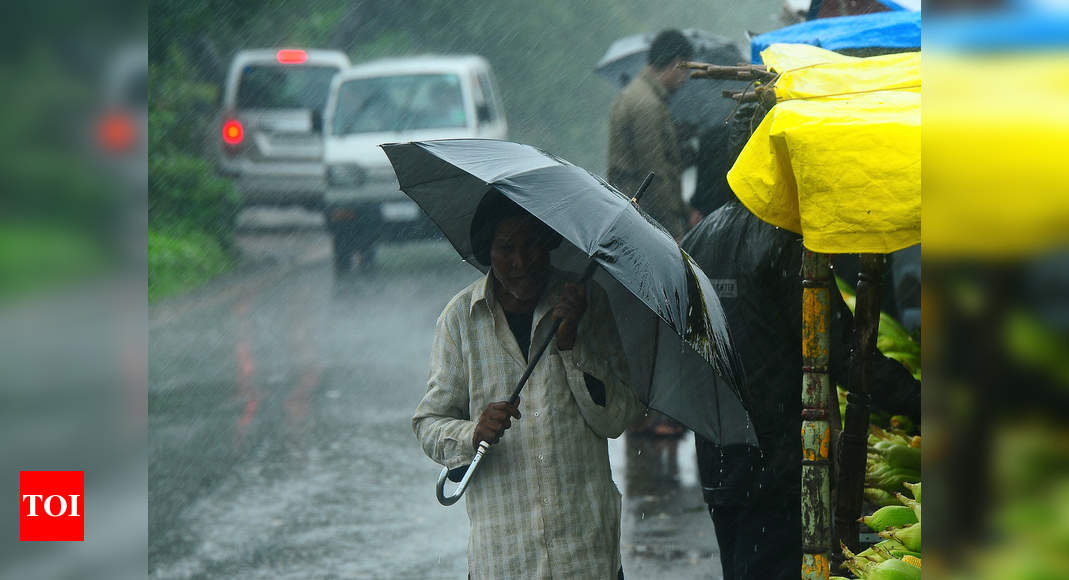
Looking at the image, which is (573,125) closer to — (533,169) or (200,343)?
(200,343)

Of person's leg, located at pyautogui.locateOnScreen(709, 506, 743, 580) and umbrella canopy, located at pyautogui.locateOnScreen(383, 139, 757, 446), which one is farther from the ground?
umbrella canopy, located at pyautogui.locateOnScreen(383, 139, 757, 446)

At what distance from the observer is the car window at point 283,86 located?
16.7 metres

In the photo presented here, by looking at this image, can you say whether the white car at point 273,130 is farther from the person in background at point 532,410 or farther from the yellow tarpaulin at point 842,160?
the yellow tarpaulin at point 842,160

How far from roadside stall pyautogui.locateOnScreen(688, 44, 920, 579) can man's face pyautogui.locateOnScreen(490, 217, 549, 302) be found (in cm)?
56

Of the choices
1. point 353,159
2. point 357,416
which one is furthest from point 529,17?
point 357,416

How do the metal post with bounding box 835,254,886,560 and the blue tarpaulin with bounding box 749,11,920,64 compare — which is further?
the blue tarpaulin with bounding box 749,11,920,64

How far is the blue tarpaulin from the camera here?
4301 mm

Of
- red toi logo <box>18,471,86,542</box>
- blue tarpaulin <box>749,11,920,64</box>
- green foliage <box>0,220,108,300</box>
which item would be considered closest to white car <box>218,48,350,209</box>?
blue tarpaulin <box>749,11,920,64</box>

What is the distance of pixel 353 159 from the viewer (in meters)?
14.3

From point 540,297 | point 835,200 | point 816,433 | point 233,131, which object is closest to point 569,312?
point 540,297

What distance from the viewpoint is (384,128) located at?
14828 millimetres

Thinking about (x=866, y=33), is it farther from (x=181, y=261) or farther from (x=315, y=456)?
(x=181, y=261)

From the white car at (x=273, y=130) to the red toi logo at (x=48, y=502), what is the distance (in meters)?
12.7

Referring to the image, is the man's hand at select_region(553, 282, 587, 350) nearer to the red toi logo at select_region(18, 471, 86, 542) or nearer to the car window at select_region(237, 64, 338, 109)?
the red toi logo at select_region(18, 471, 86, 542)
